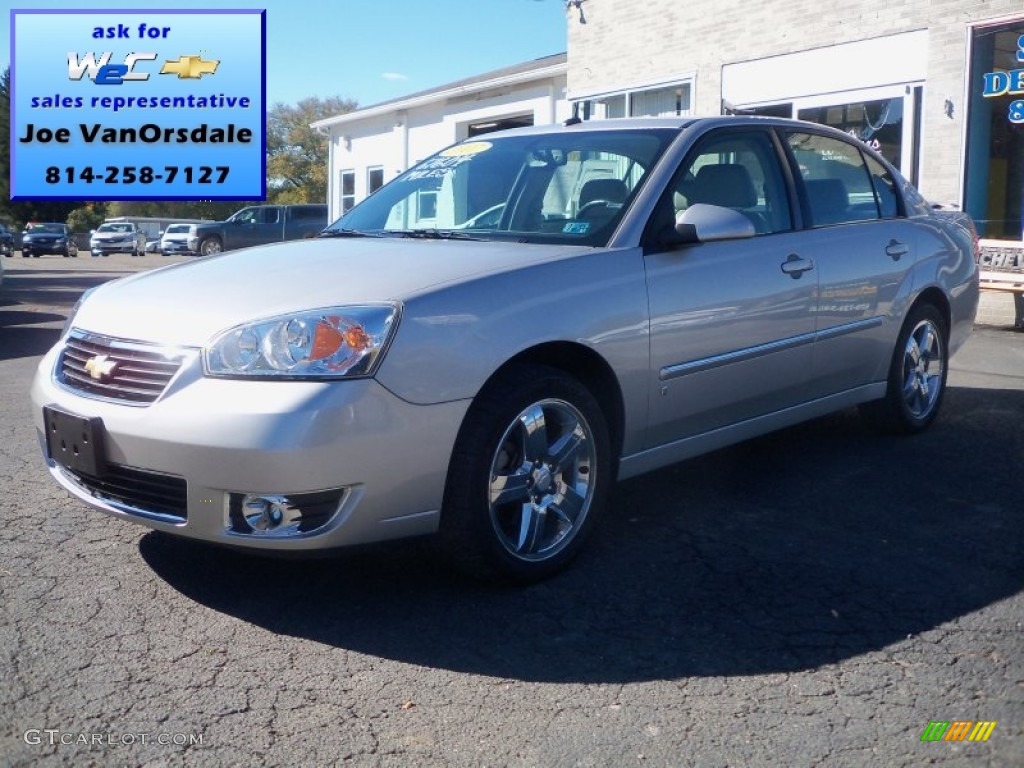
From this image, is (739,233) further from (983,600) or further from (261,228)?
(261,228)

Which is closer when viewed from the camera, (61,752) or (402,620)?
(61,752)

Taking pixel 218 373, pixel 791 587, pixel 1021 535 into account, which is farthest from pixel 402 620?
pixel 1021 535

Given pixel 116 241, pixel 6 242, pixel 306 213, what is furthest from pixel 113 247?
pixel 306 213

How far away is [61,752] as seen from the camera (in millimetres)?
2799

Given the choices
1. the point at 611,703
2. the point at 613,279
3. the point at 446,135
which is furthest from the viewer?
the point at 446,135

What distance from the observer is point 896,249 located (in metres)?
5.80

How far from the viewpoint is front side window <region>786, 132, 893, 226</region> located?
541cm

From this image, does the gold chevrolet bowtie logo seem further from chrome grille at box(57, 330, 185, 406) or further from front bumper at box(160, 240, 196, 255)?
front bumper at box(160, 240, 196, 255)

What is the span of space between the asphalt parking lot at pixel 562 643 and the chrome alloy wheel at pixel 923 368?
1.12m

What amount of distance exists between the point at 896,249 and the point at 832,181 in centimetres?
52

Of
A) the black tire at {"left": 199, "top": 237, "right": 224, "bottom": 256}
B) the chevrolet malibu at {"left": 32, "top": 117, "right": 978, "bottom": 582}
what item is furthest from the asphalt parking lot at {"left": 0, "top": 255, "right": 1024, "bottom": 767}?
the black tire at {"left": 199, "top": 237, "right": 224, "bottom": 256}

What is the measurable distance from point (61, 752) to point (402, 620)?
3.78ft

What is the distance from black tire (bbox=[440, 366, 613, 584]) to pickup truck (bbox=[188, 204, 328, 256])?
31.1 m

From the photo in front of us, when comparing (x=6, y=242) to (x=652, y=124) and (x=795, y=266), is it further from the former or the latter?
(x=795, y=266)
